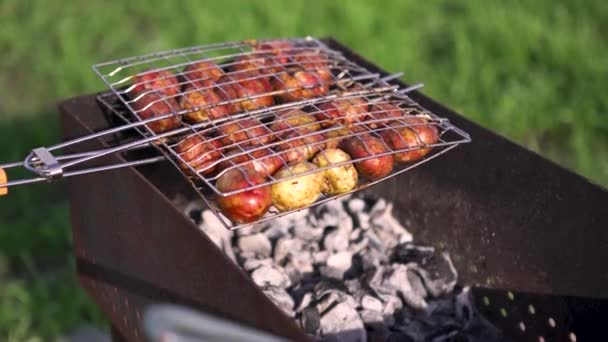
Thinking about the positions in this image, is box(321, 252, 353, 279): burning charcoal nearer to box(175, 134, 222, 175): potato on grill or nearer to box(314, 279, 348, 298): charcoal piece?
box(314, 279, 348, 298): charcoal piece

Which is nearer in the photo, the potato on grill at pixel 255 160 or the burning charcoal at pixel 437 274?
the potato on grill at pixel 255 160

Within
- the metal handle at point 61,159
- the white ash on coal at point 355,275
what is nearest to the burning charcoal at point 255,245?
the white ash on coal at point 355,275

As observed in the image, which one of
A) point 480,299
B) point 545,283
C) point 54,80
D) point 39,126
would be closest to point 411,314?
point 480,299

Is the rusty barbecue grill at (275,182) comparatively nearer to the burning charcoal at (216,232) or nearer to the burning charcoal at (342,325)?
the burning charcoal at (216,232)

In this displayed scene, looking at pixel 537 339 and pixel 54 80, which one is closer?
pixel 537 339

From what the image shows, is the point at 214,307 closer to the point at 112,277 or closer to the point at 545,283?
the point at 112,277

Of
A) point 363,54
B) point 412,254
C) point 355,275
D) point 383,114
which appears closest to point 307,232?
point 355,275

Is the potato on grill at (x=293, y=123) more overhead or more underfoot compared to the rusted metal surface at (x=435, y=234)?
more overhead
